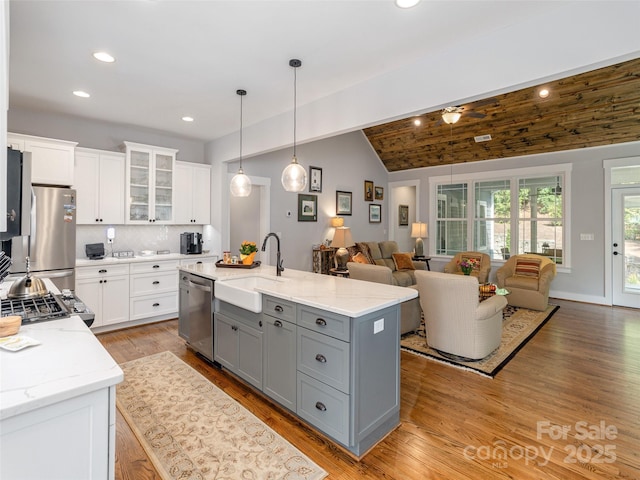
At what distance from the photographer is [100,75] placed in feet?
10.4

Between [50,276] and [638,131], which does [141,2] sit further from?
[638,131]

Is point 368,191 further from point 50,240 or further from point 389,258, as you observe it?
point 50,240

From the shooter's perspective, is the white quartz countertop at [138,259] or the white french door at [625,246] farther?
the white french door at [625,246]

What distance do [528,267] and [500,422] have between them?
4.17m

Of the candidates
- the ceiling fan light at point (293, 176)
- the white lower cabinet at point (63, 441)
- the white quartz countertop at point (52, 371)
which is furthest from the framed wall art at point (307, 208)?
the white lower cabinet at point (63, 441)

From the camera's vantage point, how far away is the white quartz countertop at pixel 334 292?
2076 millimetres

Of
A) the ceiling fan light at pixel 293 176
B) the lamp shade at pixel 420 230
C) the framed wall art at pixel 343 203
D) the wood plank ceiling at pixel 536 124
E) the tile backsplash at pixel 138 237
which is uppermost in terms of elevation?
the wood plank ceiling at pixel 536 124

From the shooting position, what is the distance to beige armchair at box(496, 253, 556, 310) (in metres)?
5.38

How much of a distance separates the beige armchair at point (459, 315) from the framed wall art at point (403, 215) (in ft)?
18.1

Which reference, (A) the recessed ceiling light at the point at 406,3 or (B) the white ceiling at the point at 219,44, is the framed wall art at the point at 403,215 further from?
(A) the recessed ceiling light at the point at 406,3

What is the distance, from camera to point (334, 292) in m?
2.47

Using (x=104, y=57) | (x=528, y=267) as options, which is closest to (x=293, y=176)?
(x=104, y=57)

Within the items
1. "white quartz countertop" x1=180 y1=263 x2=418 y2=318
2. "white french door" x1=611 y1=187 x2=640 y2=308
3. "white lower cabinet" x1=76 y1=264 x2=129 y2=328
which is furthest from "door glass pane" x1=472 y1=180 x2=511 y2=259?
"white lower cabinet" x1=76 y1=264 x2=129 y2=328

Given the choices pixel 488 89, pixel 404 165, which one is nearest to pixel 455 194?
pixel 404 165
